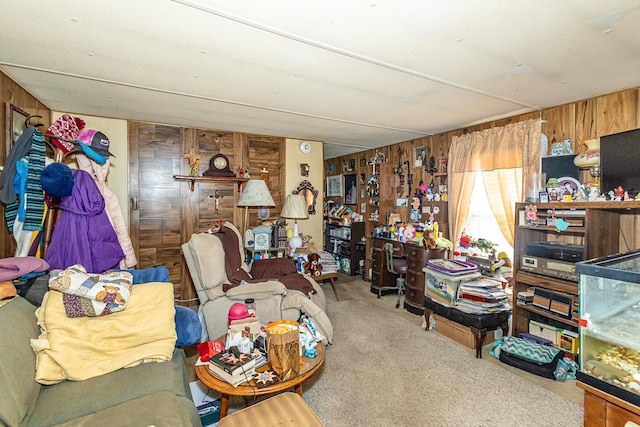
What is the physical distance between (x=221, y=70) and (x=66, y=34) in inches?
34.9

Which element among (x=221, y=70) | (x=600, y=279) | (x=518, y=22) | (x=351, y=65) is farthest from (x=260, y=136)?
(x=600, y=279)

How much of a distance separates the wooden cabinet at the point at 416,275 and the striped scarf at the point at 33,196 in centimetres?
363

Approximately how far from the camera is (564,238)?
9.58 ft

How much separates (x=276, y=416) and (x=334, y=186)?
531 centimetres

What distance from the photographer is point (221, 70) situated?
222cm

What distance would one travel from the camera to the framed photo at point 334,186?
6.29 metres

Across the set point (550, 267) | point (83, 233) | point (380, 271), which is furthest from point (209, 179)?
point (550, 267)

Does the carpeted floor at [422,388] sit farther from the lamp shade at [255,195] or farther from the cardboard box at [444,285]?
the lamp shade at [255,195]

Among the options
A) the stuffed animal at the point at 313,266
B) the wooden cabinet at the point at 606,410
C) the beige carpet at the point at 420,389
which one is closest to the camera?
the wooden cabinet at the point at 606,410

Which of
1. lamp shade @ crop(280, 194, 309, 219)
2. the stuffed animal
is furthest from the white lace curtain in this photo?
lamp shade @ crop(280, 194, 309, 219)

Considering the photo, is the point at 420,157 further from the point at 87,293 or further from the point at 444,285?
the point at 87,293

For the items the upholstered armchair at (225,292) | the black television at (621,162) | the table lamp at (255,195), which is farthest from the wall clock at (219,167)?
the black television at (621,162)

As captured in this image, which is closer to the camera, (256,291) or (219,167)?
(256,291)

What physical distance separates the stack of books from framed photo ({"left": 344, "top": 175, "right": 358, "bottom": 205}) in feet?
13.9
